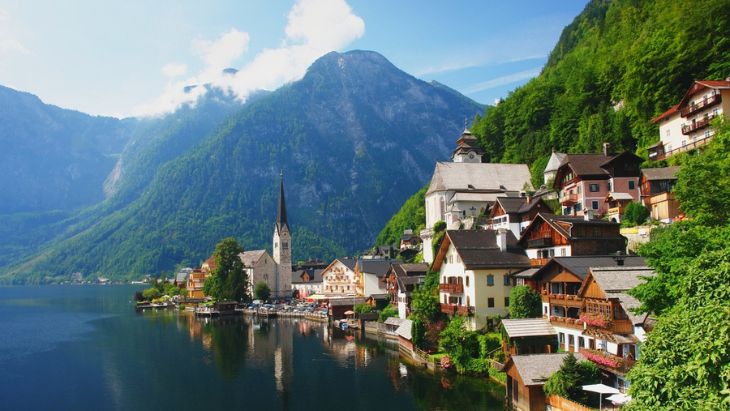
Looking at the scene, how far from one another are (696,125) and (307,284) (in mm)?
101762

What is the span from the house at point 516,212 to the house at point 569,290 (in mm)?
14267

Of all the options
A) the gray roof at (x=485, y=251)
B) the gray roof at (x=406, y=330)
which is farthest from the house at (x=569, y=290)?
the gray roof at (x=406, y=330)

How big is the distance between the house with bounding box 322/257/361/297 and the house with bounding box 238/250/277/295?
70.7 feet

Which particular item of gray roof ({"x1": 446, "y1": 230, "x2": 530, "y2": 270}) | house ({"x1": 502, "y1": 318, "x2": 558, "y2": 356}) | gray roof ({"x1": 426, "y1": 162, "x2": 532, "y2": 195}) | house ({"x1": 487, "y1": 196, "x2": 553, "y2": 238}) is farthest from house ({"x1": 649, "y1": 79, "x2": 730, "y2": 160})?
house ({"x1": 502, "y1": 318, "x2": 558, "y2": 356})

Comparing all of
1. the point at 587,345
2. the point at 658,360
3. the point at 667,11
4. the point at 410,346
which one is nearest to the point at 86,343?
the point at 410,346

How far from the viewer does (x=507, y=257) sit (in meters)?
52.2

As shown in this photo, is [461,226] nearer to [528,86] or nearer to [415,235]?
[415,235]

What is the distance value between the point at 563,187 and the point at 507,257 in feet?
68.5

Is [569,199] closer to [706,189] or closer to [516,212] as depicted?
[516,212]

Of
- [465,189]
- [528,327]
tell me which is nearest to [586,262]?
[528,327]

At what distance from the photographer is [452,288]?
5422 centimetres

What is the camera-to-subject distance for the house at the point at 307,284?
135625mm

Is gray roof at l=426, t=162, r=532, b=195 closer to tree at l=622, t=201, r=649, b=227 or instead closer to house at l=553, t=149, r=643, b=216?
house at l=553, t=149, r=643, b=216

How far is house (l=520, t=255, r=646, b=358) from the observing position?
3944cm
